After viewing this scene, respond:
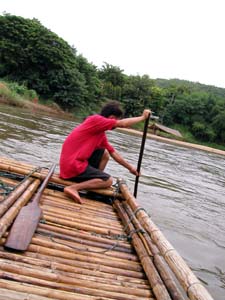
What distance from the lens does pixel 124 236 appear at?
126 inches

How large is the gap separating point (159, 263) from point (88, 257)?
21.4 inches

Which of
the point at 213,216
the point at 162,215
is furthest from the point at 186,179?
the point at 162,215

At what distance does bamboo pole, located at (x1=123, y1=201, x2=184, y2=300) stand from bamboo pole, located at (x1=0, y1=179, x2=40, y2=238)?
1081 mm

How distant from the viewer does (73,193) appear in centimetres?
391

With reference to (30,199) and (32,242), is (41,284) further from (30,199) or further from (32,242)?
(30,199)

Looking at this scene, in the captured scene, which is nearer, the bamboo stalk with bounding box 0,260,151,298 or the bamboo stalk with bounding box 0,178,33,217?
the bamboo stalk with bounding box 0,260,151,298

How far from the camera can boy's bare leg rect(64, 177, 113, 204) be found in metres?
3.92

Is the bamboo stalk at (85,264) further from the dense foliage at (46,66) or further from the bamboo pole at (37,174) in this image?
the dense foliage at (46,66)

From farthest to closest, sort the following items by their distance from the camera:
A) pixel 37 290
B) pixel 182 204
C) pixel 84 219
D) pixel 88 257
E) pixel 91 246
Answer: pixel 182 204 → pixel 84 219 → pixel 91 246 → pixel 88 257 → pixel 37 290

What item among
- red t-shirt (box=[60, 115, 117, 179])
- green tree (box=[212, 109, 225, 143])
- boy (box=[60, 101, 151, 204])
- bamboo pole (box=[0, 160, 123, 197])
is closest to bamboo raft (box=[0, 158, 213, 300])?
bamboo pole (box=[0, 160, 123, 197])

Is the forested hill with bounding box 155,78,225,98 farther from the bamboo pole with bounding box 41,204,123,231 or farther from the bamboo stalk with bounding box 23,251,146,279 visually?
the bamboo stalk with bounding box 23,251,146,279

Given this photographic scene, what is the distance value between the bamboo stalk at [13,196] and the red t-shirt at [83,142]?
518 millimetres

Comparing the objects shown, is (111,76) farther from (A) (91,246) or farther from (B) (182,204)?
(A) (91,246)

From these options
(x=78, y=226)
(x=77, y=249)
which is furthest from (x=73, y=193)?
(x=77, y=249)
